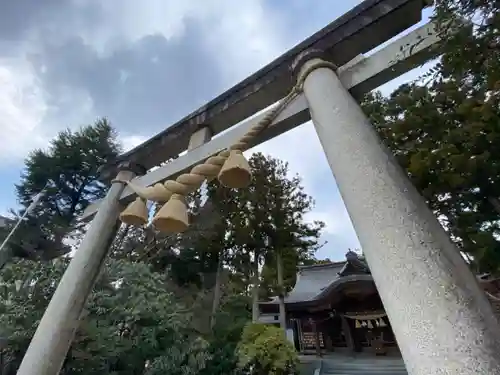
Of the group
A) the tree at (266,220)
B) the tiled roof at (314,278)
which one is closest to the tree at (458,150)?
the tree at (266,220)

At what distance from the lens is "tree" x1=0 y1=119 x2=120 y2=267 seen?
10.3 meters

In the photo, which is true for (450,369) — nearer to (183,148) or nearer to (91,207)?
(183,148)

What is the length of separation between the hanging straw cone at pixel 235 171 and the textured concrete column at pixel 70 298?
1566 mm

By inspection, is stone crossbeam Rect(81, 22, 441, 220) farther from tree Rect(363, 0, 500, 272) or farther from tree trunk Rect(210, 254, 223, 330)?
tree trunk Rect(210, 254, 223, 330)

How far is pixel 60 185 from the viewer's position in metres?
A: 11.0

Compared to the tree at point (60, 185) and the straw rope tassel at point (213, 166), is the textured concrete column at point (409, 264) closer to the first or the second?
the straw rope tassel at point (213, 166)

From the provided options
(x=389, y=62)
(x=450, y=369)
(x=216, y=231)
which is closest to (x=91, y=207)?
(x=389, y=62)

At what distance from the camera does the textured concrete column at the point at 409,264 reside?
90 cm

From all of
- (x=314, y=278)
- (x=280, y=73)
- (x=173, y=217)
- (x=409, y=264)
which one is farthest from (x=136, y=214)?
(x=314, y=278)

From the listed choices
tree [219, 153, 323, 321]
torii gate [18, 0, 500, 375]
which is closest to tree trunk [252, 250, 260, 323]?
tree [219, 153, 323, 321]

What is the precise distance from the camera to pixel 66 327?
8.45 feet

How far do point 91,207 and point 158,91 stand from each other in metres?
2.43

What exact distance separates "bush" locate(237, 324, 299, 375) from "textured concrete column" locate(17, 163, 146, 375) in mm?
6101

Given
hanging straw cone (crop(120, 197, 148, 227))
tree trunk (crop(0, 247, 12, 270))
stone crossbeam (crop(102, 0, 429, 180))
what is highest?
tree trunk (crop(0, 247, 12, 270))
